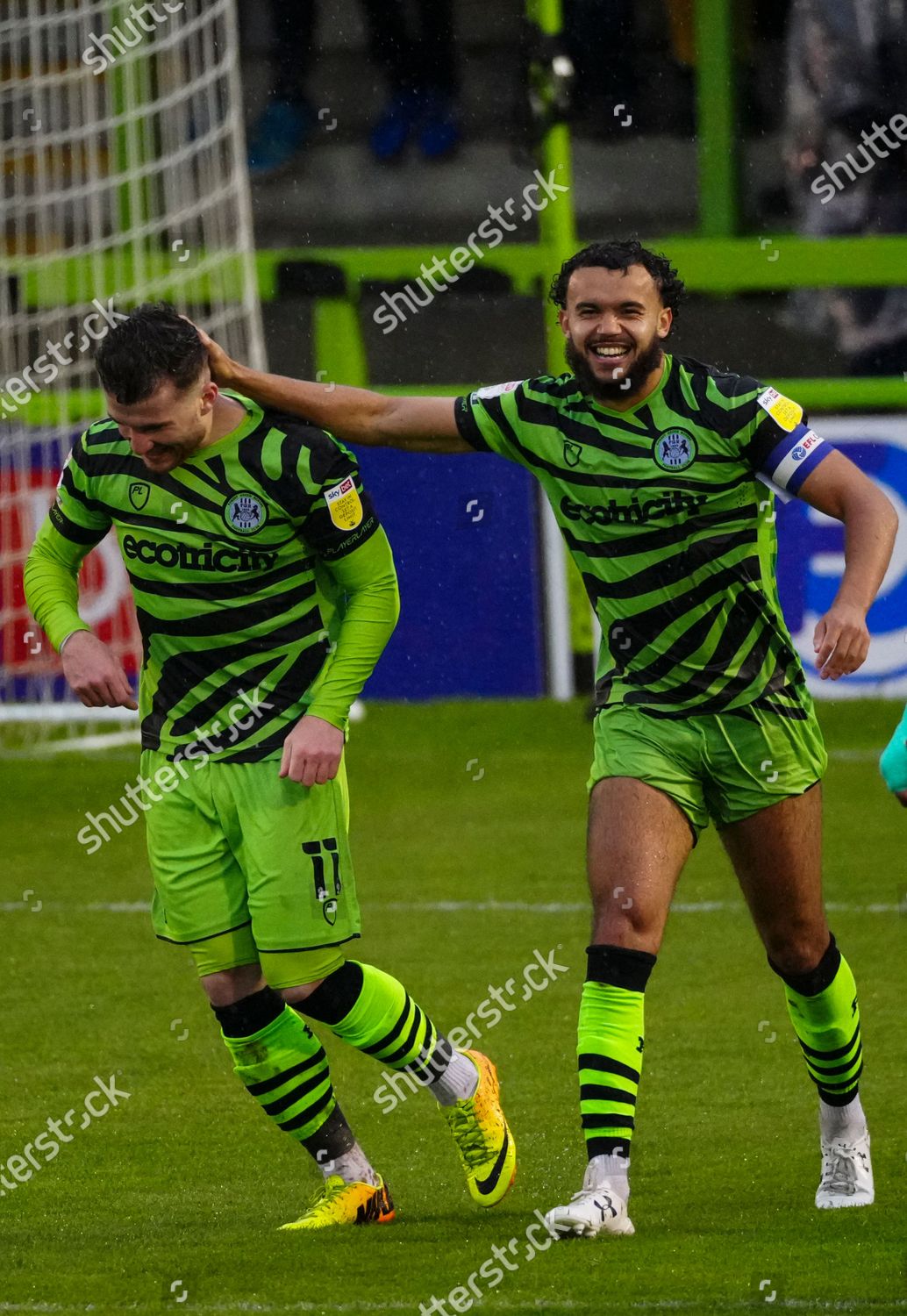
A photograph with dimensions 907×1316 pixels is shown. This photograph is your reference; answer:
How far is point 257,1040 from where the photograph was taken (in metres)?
4.46

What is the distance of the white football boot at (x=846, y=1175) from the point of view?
4477 millimetres

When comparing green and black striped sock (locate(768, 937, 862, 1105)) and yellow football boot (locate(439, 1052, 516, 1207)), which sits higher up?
green and black striped sock (locate(768, 937, 862, 1105))

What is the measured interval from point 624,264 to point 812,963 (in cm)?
139

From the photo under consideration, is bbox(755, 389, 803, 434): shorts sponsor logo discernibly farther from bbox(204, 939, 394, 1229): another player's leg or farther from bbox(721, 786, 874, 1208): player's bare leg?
bbox(204, 939, 394, 1229): another player's leg

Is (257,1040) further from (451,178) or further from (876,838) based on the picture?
(451,178)

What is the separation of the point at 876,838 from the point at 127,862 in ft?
9.53

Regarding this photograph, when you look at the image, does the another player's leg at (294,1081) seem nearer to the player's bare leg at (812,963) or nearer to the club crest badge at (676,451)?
the player's bare leg at (812,963)

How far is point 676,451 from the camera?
431cm

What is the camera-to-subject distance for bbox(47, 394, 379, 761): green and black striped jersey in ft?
14.4

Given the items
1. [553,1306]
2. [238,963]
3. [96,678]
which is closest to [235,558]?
[96,678]

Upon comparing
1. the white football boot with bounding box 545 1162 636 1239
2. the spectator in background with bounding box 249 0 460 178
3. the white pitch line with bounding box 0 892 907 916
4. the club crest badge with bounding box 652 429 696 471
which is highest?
the spectator in background with bounding box 249 0 460 178

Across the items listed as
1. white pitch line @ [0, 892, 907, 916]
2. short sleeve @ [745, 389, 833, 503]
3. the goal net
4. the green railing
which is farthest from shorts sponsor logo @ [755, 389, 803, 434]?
the green railing

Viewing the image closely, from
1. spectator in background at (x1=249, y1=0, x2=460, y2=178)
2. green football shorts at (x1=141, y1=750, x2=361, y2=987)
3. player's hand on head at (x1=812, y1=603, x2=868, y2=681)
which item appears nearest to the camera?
player's hand on head at (x1=812, y1=603, x2=868, y2=681)

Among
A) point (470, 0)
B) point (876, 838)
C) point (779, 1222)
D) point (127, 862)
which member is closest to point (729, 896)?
point (876, 838)
